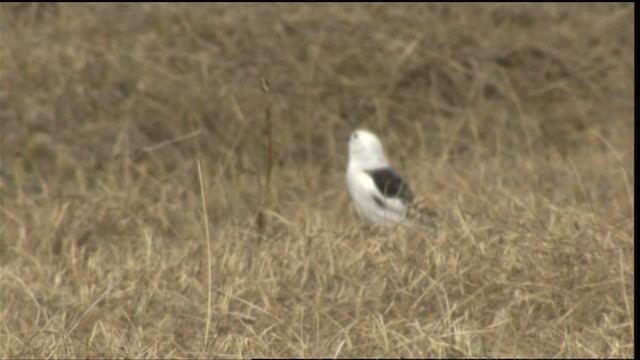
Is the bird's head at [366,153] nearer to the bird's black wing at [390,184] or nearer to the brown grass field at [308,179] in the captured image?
the bird's black wing at [390,184]

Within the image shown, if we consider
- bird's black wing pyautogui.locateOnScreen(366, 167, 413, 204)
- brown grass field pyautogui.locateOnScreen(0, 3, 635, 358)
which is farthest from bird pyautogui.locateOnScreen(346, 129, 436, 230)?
brown grass field pyautogui.locateOnScreen(0, 3, 635, 358)

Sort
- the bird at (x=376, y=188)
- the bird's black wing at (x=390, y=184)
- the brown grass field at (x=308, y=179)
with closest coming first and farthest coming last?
the brown grass field at (x=308, y=179), the bird at (x=376, y=188), the bird's black wing at (x=390, y=184)

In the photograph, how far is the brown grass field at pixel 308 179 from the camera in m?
4.57

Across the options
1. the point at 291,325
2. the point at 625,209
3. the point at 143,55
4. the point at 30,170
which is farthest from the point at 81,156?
the point at 291,325

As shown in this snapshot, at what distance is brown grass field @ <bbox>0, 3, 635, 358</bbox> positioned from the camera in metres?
4.57

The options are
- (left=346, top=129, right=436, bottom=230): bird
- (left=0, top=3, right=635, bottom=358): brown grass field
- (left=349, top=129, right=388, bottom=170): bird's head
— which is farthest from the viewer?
(left=349, top=129, right=388, bottom=170): bird's head

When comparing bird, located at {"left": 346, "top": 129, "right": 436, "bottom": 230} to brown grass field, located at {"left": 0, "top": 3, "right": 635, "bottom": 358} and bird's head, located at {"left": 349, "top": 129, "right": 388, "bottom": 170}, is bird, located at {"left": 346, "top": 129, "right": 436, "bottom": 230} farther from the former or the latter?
brown grass field, located at {"left": 0, "top": 3, "right": 635, "bottom": 358}

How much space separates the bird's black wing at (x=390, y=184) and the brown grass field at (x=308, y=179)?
0.51 feet

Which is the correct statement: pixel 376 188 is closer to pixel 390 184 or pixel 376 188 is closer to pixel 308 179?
pixel 390 184

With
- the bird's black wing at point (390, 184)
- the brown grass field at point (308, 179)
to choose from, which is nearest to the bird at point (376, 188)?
the bird's black wing at point (390, 184)

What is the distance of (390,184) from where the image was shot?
6.66 m

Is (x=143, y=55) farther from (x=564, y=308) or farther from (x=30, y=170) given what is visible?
(x=564, y=308)

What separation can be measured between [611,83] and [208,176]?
119 inches

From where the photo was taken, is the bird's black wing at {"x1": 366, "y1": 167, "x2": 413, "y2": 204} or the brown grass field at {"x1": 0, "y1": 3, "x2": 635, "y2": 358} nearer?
the brown grass field at {"x1": 0, "y1": 3, "x2": 635, "y2": 358}
